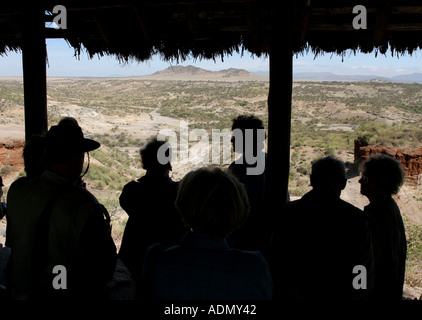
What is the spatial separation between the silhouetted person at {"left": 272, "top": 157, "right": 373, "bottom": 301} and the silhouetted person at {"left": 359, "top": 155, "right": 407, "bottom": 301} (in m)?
0.33

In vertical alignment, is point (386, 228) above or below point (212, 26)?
below

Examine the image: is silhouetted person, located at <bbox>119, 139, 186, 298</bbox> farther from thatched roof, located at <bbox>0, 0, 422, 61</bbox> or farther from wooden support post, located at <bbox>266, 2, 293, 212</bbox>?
thatched roof, located at <bbox>0, 0, 422, 61</bbox>

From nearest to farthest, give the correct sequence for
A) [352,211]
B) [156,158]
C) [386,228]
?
[352,211]
[386,228]
[156,158]

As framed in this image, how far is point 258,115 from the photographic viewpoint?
35688mm

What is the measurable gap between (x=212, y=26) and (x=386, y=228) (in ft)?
9.04

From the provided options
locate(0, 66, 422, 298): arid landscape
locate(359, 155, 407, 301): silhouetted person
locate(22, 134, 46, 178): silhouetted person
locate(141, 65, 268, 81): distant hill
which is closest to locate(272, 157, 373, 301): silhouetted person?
locate(359, 155, 407, 301): silhouetted person

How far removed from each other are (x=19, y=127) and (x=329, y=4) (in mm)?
23873

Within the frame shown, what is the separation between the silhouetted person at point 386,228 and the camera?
7.33 ft

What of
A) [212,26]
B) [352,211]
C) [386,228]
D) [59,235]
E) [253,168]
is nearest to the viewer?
[59,235]

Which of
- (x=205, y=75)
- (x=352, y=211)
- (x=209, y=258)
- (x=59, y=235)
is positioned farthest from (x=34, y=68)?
(x=205, y=75)

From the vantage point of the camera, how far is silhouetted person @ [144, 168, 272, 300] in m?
1.43

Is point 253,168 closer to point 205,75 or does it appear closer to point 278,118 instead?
point 278,118

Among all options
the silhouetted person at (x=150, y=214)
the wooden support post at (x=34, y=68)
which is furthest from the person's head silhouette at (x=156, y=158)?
the wooden support post at (x=34, y=68)
